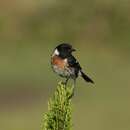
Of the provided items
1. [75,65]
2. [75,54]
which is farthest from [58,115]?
[75,54]

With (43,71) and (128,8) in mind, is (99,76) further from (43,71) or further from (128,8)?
(128,8)

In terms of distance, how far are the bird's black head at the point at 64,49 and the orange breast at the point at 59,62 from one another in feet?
0.16

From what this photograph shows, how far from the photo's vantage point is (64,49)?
23.8ft

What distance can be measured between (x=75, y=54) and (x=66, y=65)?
14619 millimetres

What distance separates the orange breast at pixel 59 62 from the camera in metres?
7.60

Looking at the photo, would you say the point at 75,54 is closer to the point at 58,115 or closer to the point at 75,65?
the point at 75,65

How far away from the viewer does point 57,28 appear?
999 inches

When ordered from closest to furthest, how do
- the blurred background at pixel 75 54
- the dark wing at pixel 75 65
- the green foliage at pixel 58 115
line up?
1. the green foliage at pixel 58 115
2. the dark wing at pixel 75 65
3. the blurred background at pixel 75 54

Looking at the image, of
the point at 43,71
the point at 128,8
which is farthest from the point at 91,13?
the point at 43,71

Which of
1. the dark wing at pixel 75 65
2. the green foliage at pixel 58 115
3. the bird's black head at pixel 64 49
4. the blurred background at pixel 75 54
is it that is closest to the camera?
the green foliage at pixel 58 115

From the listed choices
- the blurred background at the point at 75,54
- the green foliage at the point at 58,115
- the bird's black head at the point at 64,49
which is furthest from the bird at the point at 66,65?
the blurred background at the point at 75,54

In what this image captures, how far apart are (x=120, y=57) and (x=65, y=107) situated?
20.0 m

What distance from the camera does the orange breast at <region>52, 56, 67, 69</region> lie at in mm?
7603

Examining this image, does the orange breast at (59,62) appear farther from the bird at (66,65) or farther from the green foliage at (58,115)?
the green foliage at (58,115)
